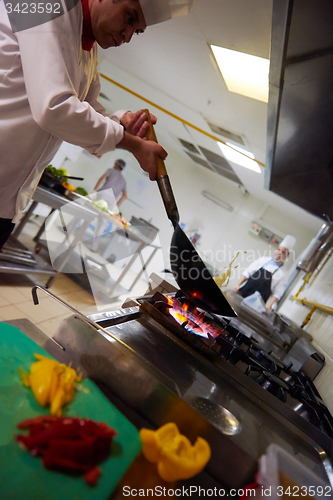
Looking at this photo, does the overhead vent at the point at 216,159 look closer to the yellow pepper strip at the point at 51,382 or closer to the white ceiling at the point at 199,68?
the white ceiling at the point at 199,68

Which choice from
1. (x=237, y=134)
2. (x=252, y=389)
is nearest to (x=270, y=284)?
(x=237, y=134)

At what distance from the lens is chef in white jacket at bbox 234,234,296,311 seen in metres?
3.22

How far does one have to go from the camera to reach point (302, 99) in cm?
114

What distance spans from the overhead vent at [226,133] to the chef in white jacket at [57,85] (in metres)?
2.61

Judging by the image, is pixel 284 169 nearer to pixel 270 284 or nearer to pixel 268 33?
pixel 268 33

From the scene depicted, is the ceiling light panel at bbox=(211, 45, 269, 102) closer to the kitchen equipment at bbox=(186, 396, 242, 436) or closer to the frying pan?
the frying pan

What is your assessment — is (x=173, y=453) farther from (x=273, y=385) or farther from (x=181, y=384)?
(x=273, y=385)

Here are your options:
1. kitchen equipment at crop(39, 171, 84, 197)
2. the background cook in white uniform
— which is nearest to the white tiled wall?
the background cook in white uniform

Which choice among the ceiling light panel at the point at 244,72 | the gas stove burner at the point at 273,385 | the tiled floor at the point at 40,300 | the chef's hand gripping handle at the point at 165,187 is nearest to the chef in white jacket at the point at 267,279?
the tiled floor at the point at 40,300

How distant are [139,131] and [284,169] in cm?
114

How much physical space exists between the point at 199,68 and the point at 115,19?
2.17 meters

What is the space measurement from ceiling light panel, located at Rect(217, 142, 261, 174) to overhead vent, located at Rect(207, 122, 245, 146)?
197mm

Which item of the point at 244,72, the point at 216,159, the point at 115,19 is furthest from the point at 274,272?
the point at 115,19

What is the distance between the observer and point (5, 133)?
0.75 m
